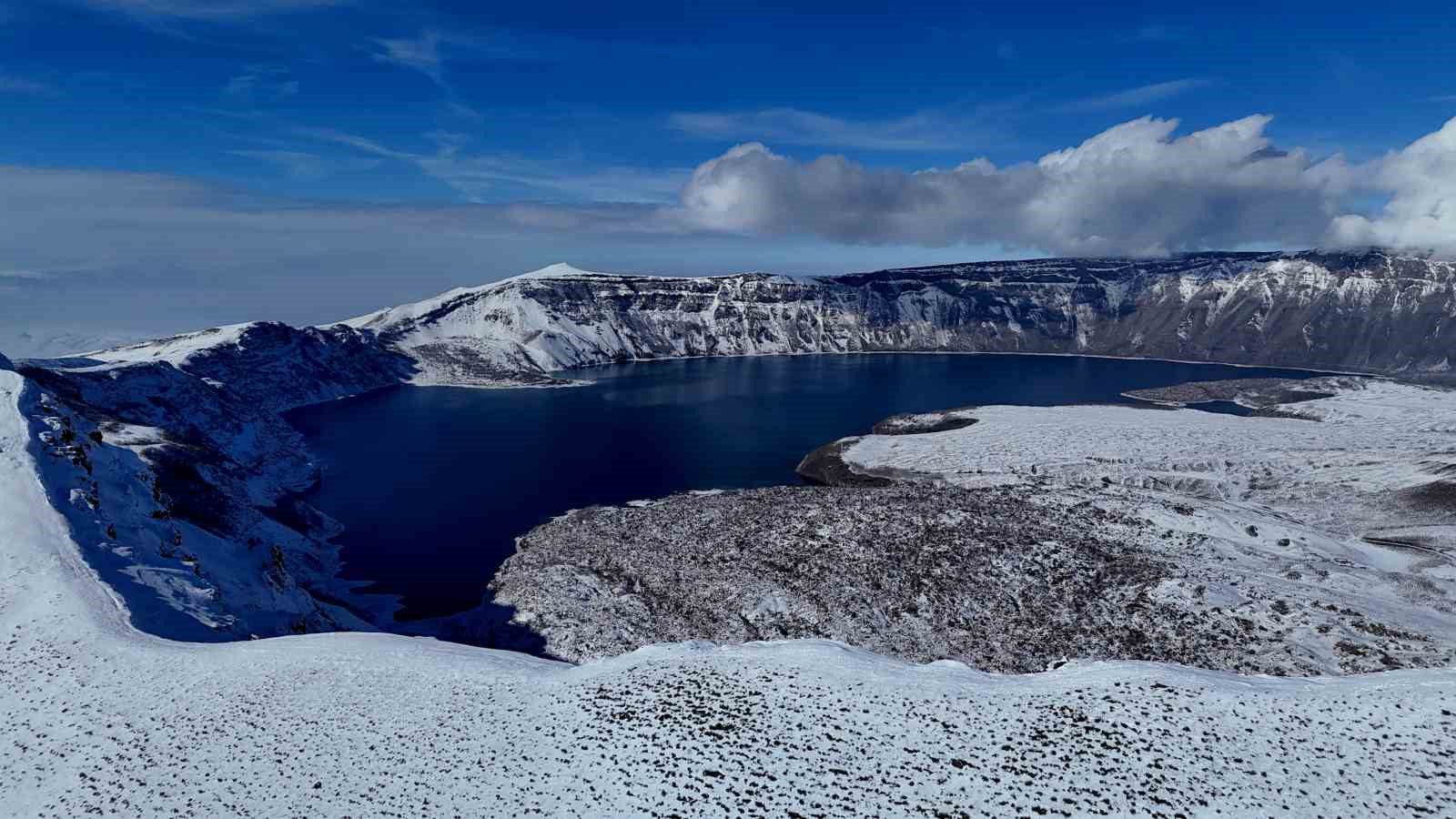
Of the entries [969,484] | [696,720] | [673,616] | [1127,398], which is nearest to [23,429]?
[673,616]

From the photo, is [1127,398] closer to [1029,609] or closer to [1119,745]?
[1029,609]

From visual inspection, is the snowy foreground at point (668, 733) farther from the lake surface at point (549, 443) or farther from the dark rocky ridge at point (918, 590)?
the lake surface at point (549, 443)

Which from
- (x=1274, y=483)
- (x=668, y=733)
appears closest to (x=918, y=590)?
(x=668, y=733)

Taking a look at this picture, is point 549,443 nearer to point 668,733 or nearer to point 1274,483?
point 668,733

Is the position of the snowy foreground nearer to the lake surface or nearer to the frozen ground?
the frozen ground

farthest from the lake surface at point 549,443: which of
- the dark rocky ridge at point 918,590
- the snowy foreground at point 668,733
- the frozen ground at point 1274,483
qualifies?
the snowy foreground at point 668,733

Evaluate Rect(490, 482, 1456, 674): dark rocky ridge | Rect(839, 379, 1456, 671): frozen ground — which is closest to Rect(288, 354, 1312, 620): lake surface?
Rect(490, 482, 1456, 674): dark rocky ridge
